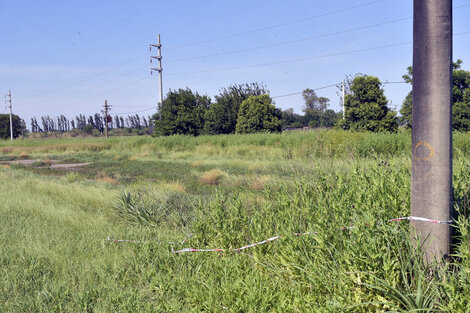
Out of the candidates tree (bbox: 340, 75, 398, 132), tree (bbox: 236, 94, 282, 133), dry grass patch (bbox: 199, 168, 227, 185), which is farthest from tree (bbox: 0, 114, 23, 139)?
dry grass patch (bbox: 199, 168, 227, 185)

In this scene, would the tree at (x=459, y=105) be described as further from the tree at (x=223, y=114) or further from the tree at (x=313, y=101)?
the tree at (x=313, y=101)

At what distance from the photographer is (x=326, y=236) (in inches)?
122

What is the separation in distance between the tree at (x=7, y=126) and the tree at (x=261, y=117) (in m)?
60.7

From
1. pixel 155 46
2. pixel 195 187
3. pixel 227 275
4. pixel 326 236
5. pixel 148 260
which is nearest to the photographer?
pixel 326 236

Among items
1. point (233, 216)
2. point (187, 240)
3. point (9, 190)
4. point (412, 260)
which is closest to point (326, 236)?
point (412, 260)

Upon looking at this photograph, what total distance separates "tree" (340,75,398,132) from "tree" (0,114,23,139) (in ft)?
230

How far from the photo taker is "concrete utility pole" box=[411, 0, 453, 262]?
257cm

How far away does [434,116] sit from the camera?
102 inches

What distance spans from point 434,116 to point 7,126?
274 feet

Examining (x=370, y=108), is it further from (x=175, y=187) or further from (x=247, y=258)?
(x=247, y=258)

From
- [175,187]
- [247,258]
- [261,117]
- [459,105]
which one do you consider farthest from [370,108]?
[247,258]

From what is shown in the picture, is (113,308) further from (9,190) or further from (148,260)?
(9,190)

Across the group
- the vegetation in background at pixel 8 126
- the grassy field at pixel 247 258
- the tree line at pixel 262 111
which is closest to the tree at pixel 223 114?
the tree line at pixel 262 111

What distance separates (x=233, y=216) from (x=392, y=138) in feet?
45.9
